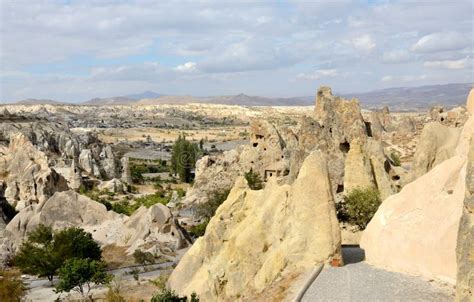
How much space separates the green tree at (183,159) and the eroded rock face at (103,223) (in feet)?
126

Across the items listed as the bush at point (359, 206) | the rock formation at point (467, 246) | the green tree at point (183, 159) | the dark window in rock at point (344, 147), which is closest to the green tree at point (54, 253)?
the bush at point (359, 206)

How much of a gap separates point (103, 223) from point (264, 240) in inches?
1163

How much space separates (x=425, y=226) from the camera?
17.6 meters

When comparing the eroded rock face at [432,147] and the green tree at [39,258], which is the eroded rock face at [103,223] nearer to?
the green tree at [39,258]

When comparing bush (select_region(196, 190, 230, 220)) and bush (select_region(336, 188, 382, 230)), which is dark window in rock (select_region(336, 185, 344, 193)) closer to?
bush (select_region(336, 188, 382, 230))

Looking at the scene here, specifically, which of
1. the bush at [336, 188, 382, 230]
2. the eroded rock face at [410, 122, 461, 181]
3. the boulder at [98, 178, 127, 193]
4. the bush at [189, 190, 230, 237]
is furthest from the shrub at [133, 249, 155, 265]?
the boulder at [98, 178, 127, 193]

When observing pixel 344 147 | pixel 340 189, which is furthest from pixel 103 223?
pixel 340 189

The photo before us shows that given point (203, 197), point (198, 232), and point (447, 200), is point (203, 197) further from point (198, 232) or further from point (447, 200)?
point (447, 200)

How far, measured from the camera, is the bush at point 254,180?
2055 inches

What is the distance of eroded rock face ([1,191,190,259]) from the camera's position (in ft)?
142

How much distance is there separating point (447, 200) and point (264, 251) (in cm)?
710

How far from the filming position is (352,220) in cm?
2917

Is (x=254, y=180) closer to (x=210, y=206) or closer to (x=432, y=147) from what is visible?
(x=210, y=206)

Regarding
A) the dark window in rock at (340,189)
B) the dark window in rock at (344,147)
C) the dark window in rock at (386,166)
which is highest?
the dark window in rock at (344,147)
